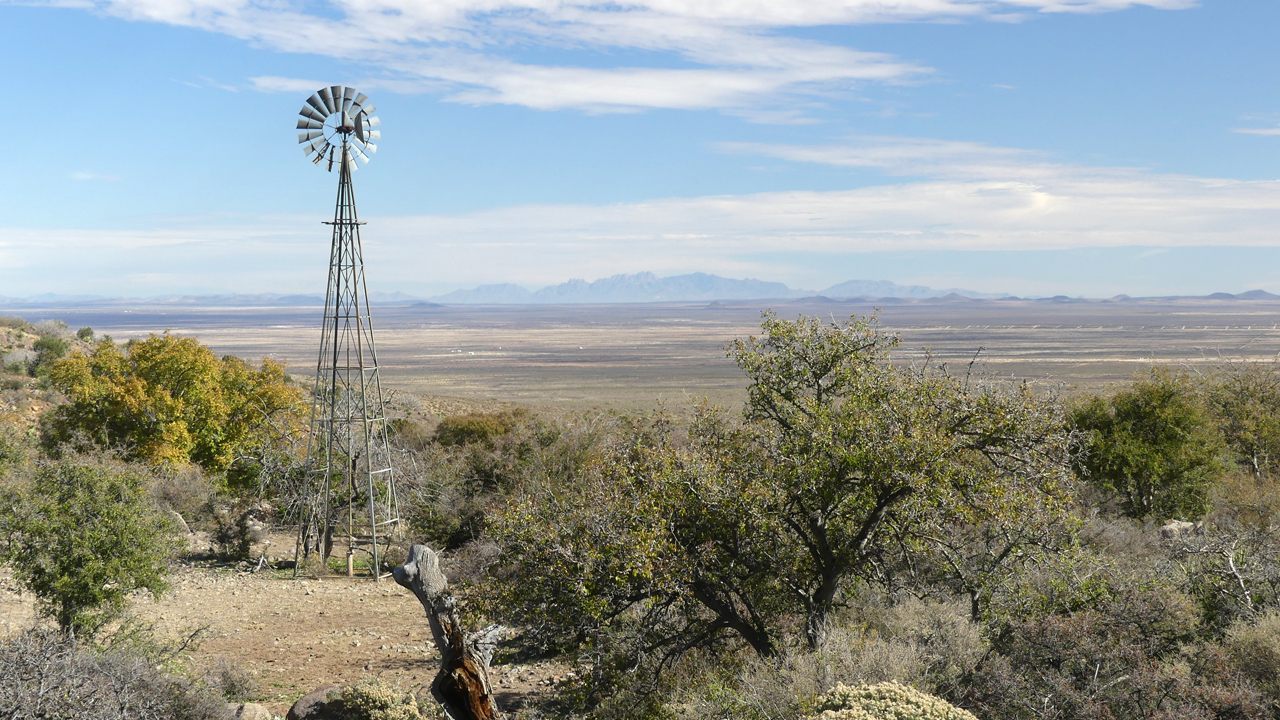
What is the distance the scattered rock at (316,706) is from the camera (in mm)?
10777

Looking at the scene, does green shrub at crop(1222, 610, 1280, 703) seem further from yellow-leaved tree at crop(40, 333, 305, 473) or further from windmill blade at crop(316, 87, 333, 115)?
yellow-leaved tree at crop(40, 333, 305, 473)

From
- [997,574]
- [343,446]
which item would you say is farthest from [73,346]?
[997,574]

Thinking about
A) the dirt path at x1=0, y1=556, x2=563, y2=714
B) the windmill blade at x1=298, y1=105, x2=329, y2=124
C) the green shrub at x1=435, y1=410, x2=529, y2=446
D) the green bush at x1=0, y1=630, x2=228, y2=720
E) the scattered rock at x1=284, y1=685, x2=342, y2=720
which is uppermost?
the windmill blade at x1=298, y1=105, x2=329, y2=124

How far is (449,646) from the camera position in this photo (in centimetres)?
825

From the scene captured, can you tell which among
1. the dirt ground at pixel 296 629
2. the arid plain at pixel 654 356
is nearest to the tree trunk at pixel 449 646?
the dirt ground at pixel 296 629

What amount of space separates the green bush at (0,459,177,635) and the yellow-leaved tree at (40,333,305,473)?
13.9m

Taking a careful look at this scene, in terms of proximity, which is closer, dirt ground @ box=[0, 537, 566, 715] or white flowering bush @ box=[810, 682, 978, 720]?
white flowering bush @ box=[810, 682, 978, 720]

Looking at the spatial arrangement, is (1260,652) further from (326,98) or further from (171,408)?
(171,408)

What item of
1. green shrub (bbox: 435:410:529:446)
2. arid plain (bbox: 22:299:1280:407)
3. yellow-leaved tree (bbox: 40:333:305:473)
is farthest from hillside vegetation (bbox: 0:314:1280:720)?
arid plain (bbox: 22:299:1280:407)

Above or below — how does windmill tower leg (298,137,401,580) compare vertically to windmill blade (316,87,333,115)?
below

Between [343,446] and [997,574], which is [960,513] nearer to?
[997,574]

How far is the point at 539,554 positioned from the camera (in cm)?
973

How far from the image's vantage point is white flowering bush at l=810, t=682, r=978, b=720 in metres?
7.48

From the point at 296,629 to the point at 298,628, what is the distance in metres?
0.08
